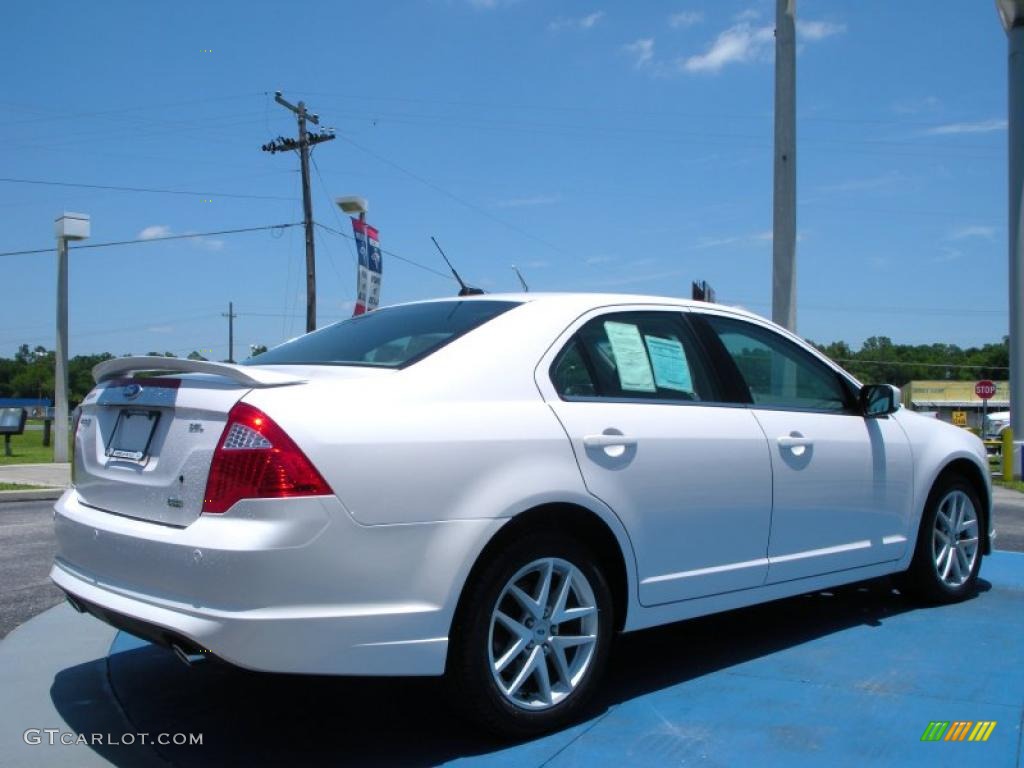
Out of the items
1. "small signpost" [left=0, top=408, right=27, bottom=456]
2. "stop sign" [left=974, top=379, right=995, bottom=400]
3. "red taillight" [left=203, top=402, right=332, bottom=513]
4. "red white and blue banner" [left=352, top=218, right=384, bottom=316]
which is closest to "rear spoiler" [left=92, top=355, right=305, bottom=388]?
"red taillight" [left=203, top=402, right=332, bottom=513]

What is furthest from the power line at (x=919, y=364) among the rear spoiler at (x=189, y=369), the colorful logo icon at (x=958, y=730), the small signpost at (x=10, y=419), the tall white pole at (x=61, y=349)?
the rear spoiler at (x=189, y=369)

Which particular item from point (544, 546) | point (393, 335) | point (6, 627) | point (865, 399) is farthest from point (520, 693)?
point (6, 627)

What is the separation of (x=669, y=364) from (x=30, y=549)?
5.83m

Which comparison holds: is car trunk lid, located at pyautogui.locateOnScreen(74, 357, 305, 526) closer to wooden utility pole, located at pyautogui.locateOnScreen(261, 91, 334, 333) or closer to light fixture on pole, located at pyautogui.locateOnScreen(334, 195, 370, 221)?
light fixture on pole, located at pyautogui.locateOnScreen(334, 195, 370, 221)

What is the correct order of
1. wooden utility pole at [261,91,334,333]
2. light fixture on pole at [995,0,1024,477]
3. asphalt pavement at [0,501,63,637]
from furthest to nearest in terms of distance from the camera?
wooden utility pole at [261,91,334,333], light fixture on pole at [995,0,1024,477], asphalt pavement at [0,501,63,637]

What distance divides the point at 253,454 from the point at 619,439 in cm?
139

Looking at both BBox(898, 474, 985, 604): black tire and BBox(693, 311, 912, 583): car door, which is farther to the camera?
BBox(898, 474, 985, 604): black tire

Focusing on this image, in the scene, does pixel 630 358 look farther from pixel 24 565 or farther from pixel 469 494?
pixel 24 565

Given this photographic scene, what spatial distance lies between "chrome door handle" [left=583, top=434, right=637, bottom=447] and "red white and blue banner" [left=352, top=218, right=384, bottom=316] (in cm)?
1151

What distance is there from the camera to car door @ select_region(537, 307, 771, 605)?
3633 millimetres

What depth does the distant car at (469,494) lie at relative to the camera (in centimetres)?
292

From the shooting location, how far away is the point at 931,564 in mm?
5234

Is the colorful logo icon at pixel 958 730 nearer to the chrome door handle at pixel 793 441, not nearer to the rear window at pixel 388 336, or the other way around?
the chrome door handle at pixel 793 441

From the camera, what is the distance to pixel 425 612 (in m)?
3.04
